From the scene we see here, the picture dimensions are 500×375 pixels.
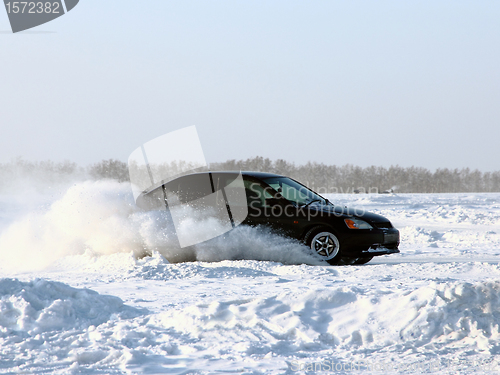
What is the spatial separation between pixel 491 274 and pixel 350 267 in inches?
85.6

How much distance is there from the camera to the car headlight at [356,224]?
28.4 ft

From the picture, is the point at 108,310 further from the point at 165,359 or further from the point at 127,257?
the point at 127,257

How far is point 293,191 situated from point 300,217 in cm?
75

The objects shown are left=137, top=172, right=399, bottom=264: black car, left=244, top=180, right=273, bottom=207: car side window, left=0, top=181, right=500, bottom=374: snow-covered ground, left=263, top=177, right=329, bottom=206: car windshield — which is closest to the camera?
left=0, top=181, right=500, bottom=374: snow-covered ground

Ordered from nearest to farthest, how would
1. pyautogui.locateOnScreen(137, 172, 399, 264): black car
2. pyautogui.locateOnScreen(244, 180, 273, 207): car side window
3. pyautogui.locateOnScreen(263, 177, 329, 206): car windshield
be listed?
pyautogui.locateOnScreen(137, 172, 399, 264): black car < pyautogui.locateOnScreen(244, 180, 273, 207): car side window < pyautogui.locateOnScreen(263, 177, 329, 206): car windshield

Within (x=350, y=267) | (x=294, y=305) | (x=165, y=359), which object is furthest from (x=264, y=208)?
(x=165, y=359)

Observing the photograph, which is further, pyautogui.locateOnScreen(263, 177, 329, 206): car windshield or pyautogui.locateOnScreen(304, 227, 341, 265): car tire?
pyautogui.locateOnScreen(263, 177, 329, 206): car windshield

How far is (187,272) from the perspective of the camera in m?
7.82

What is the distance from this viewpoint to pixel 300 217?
8.74 m

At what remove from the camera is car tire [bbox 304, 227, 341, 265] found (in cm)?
869

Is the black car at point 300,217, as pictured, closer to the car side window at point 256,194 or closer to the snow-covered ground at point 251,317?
the car side window at point 256,194

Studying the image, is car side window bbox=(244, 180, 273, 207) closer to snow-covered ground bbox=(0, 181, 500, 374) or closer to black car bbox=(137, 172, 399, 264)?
black car bbox=(137, 172, 399, 264)

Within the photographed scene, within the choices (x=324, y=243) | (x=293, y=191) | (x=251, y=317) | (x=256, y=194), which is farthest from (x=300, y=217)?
(x=251, y=317)

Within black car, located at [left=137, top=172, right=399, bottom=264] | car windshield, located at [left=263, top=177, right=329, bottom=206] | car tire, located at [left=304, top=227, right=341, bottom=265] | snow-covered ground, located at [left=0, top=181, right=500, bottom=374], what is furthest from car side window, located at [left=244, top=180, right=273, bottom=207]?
car tire, located at [left=304, top=227, right=341, bottom=265]
